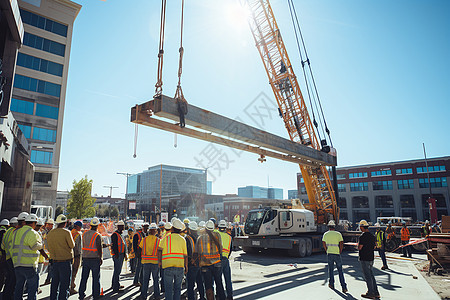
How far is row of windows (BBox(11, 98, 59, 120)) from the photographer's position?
3171cm

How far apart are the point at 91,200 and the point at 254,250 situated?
92.4 feet

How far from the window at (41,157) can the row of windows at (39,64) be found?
952cm

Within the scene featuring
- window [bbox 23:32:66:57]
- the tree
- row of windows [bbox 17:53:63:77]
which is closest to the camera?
row of windows [bbox 17:53:63:77]

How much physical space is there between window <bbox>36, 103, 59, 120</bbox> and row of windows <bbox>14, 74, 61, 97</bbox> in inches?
64.8

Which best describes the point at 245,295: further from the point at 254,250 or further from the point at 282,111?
the point at 282,111

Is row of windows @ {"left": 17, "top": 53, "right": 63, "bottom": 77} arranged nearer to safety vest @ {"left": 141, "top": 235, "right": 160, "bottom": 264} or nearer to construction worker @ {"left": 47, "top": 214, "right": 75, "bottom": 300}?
construction worker @ {"left": 47, "top": 214, "right": 75, "bottom": 300}

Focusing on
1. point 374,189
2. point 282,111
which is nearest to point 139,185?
point 374,189

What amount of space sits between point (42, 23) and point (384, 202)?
2400 inches

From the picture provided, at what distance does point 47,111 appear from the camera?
33.7 metres

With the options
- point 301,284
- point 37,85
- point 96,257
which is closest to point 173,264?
point 96,257

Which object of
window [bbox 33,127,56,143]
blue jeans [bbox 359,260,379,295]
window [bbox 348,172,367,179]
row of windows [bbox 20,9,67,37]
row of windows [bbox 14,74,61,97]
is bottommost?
blue jeans [bbox 359,260,379,295]

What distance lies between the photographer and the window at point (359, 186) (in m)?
57.7

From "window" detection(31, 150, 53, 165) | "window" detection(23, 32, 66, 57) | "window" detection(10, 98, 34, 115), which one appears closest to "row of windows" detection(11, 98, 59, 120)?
"window" detection(10, 98, 34, 115)

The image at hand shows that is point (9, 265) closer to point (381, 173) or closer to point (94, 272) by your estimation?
point (94, 272)
